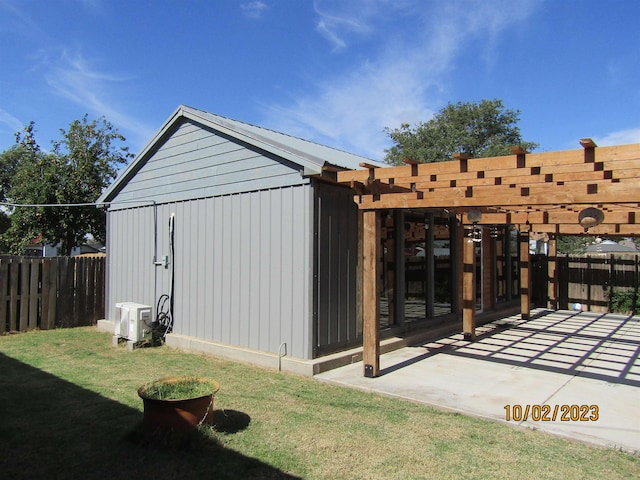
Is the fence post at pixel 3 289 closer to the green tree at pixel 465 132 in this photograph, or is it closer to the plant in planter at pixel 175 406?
the plant in planter at pixel 175 406

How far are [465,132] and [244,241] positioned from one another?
29974 millimetres

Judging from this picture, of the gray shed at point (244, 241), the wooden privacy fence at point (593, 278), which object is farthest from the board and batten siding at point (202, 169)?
the wooden privacy fence at point (593, 278)

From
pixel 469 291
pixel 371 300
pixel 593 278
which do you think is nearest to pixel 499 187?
pixel 371 300

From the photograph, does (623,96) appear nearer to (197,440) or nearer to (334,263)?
(334,263)

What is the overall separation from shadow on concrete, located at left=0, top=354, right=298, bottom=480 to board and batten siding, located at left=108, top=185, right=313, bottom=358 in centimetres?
204

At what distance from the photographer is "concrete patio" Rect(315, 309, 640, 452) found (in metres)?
3.96

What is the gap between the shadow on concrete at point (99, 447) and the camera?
115 inches

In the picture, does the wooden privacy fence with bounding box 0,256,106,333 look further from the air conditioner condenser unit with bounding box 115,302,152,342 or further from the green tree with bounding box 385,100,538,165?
the green tree with bounding box 385,100,538,165

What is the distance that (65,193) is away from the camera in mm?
14234

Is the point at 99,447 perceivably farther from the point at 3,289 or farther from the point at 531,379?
the point at 3,289

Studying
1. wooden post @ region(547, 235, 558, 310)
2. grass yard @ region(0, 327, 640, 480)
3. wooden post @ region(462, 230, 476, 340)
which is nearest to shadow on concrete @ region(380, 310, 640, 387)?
Answer: wooden post @ region(462, 230, 476, 340)

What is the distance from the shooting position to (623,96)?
1694 centimetres

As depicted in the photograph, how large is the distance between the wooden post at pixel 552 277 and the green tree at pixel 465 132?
2082cm
